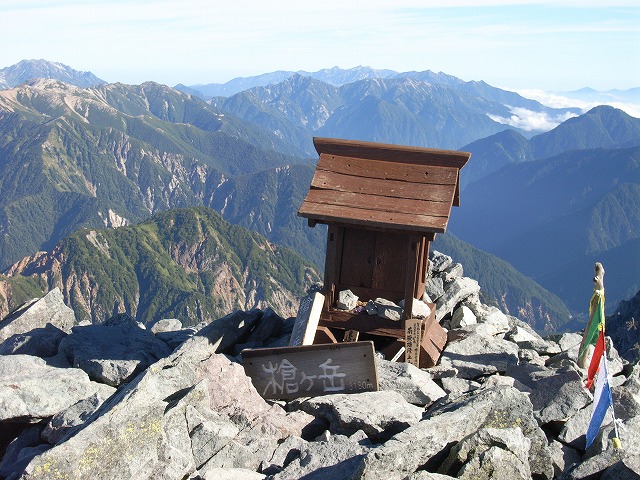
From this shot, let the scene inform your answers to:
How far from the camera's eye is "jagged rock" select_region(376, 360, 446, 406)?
12.6m

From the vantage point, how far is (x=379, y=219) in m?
14.9

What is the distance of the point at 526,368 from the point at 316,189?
569 centimetres

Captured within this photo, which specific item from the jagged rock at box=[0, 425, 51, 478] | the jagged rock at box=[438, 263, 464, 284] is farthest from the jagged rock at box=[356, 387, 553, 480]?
the jagged rock at box=[438, 263, 464, 284]

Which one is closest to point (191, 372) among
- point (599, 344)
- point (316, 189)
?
point (316, 189)

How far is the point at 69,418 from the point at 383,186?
7.70 metres

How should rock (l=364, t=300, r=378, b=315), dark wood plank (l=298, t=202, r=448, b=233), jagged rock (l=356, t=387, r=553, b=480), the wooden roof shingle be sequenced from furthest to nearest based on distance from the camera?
1. rock (l=364, t=300, r=378, b=315)
2. the wooden roof shingle
3. dark wood plank (l=298, t=202, r=448, b=233)
4. jagged rock (l=356, t=387, r=553, b=480)

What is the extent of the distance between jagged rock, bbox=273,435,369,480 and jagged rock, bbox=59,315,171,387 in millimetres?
5593

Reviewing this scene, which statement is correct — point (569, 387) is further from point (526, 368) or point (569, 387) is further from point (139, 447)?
point (139, 447)

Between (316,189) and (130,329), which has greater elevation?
(316,189)

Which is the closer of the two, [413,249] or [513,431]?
[513,431]

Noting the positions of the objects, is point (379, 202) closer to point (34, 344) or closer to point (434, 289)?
point (434, 289)

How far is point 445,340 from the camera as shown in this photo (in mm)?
17047

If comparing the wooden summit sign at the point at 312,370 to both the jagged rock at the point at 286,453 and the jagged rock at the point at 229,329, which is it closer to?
the jagged rock at the point at 286,453

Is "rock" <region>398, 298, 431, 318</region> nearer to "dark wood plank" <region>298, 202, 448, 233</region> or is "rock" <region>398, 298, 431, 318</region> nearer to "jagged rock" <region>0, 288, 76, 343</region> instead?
"dark wood plank" <region>298, 202, 448, 233</region>
